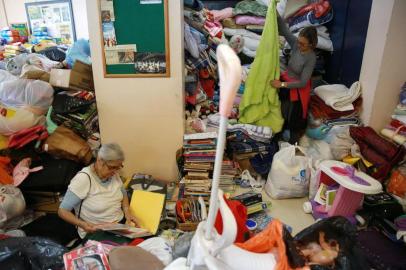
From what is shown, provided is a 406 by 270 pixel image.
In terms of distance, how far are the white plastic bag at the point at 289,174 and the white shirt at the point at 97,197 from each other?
138 cm

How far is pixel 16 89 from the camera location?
2385 millimetres

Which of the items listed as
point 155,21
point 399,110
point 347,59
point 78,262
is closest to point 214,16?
point 155,21

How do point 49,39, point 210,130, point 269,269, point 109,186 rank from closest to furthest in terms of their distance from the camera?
point 269,269 < point 109,186 < point 210,130 < point 49,39

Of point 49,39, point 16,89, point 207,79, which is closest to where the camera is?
point 16,89

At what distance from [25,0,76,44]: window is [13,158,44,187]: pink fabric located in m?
2.72

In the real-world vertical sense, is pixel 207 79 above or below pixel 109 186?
above

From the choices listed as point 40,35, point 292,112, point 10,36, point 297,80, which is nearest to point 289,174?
point 292,112

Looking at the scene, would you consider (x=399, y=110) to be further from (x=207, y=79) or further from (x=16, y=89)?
(x=16, y=89)

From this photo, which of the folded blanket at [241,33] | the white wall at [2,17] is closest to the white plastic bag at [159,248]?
the folded blanket at [241,33]

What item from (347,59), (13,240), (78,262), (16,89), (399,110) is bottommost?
(13,240)

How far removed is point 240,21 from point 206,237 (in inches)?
124

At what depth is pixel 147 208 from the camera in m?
2.13

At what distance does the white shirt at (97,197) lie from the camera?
1.77m

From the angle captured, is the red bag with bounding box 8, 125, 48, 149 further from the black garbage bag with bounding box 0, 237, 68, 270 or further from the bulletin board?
the black garbage bag with bounding box 0, 237, 68, 270
